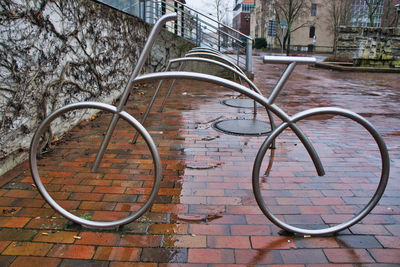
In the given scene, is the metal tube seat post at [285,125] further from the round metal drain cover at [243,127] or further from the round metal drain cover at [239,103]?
the round metal drain cover at [239,103]

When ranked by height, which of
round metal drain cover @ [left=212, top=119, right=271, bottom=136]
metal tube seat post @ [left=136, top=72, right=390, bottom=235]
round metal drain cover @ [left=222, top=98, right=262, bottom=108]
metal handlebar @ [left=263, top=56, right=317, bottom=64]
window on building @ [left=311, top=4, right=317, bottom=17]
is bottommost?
round metal drain cover @ [left=212, top=119, right=271, bottom=136]

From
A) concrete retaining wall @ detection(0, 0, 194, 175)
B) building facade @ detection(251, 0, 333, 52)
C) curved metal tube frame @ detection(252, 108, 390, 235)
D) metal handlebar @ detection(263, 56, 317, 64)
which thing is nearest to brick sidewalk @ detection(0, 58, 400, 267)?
curved metal tube frame @ detection(252, 108, 390, 235)

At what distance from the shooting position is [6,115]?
2.94 meters

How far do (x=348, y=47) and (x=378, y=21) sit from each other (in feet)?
143

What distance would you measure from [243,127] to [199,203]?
2.36 metres

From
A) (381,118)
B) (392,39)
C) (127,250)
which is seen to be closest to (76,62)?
(127,250)

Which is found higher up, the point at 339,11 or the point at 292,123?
the point at 339,11

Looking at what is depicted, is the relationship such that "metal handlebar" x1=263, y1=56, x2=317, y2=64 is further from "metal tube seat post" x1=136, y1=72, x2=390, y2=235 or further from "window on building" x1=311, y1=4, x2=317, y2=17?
"window on building" x1=311, y1=4, x2=317, y2=17

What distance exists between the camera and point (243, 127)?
4801 mm

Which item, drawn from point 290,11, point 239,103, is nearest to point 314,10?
point 290,11

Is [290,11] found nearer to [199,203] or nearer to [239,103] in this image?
[239,103]

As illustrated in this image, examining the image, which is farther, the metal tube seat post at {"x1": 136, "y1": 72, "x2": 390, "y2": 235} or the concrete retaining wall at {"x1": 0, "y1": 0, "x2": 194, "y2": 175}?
the concrete retaining wall at {"x1": 0, "y1": 0, "x2": 194, "y2": 175}

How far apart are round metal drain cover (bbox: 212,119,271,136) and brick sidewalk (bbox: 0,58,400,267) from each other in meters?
0.18

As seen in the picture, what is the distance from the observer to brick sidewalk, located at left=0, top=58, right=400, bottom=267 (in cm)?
201
